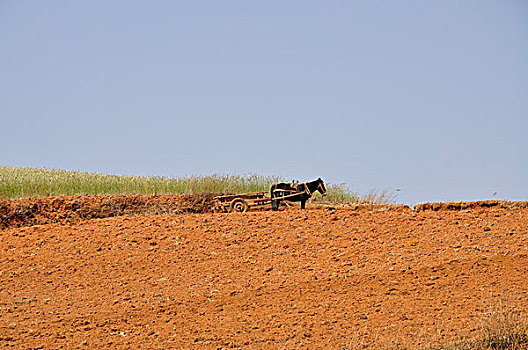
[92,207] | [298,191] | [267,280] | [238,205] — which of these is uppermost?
[298,191]

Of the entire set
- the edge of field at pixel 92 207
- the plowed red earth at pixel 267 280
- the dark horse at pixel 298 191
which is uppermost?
the dark horse at pixel 298 191

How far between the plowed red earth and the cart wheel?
652mm

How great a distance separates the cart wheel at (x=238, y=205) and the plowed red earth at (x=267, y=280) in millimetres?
652

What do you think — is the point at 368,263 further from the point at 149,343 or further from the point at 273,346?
the point at 149,343

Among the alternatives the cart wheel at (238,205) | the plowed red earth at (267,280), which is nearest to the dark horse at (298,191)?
the cart wheel at (238,205)

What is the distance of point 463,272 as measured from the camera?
5.62 metres

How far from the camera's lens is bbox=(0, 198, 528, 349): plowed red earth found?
15.9ft

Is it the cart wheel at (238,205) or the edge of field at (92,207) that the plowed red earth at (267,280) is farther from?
the edge of field at (92,207)

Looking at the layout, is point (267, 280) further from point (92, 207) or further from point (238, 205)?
point (92, 207)

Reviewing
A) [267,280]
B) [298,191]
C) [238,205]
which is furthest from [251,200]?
[267,280]

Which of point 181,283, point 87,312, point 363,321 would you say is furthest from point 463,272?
point 87,312

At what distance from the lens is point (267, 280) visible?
582 centimetres

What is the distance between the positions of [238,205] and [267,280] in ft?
10.6

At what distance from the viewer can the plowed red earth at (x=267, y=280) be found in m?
4.84
